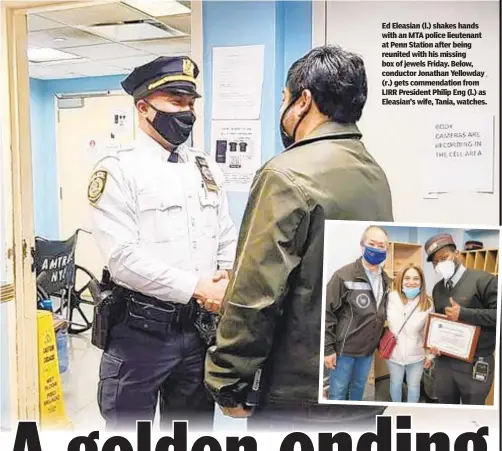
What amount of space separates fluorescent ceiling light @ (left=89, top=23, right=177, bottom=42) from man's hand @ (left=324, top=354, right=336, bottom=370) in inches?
36.3

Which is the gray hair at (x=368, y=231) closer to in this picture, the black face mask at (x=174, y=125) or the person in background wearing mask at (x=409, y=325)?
the person in background wearing mask at (x=409, y=325)

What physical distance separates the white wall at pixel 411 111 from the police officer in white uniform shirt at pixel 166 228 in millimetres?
407

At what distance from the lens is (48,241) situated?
6.12 ft

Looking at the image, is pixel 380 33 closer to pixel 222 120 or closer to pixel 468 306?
pixel 222 120

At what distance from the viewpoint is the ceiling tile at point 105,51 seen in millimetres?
1716

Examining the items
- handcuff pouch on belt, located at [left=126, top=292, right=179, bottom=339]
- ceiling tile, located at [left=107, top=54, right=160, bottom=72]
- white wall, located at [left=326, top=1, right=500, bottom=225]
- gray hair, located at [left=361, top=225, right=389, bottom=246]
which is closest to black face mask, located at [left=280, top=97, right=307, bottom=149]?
white wall, located at [left=326, top=1, right=500, bottom=225]

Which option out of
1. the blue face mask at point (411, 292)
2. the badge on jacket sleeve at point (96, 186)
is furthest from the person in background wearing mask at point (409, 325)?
the badge on jacket sleeve at point (96, 186)

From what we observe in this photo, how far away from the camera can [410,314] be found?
5.09 feet

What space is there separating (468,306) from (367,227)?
0.31 m

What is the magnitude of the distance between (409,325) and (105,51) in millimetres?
1176

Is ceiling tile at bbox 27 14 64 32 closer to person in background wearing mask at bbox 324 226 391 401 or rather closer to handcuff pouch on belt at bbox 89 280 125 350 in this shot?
handcuff pouch on belt at bbox 89 280 125 350

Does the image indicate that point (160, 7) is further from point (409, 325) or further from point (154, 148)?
point (409, 325)

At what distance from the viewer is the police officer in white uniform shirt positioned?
5.29 ft

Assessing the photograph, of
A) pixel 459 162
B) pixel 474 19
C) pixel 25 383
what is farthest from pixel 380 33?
pixel 25 383
